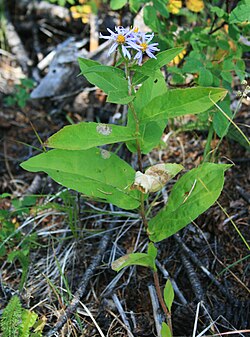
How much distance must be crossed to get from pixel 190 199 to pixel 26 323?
69 cm

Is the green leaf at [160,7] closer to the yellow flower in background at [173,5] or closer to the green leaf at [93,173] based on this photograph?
the yellow flower in background at [173,5]

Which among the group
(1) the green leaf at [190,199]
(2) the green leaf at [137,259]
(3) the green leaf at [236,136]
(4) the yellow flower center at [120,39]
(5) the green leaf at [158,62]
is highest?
(4) the yellow flower center at [120,39]

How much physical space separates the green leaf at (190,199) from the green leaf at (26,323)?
492 millimetres

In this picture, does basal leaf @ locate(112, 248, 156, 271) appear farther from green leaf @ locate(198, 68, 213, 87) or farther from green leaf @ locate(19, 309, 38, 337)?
green leaf @ locate(198, 68, 213, 87)

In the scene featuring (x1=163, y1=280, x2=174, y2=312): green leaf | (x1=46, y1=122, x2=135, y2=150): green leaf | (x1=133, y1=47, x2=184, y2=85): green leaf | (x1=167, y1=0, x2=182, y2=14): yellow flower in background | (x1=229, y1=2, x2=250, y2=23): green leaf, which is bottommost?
(x1=163, y1=280, x2=174, y2=312): green leaf

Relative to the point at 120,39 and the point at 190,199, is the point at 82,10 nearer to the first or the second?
the point at 120,39

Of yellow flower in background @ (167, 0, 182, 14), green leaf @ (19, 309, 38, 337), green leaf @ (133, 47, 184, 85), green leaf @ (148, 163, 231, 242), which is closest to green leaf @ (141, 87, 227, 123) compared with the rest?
green leaf @ (133, 47, 184, 85)

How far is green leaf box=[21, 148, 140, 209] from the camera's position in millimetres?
1482

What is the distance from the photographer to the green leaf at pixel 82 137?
1358mm

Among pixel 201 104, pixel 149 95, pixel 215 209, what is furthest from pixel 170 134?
pixel 201 104

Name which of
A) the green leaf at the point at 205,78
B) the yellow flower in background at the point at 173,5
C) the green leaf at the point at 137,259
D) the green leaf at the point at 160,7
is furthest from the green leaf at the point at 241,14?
the green leaf at the point at 137,259

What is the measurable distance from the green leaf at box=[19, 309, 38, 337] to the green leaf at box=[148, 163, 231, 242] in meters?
0.49

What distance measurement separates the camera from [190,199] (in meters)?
1.47

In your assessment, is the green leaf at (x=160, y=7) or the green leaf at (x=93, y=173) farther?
the green leaf at (x=160, y=7)
